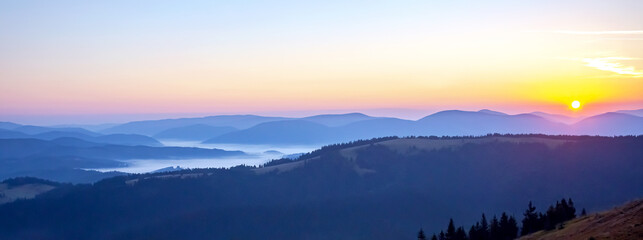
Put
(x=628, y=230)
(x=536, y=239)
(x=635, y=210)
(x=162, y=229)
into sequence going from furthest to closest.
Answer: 1. (x=162, y=229)
2. (x=536, y=239)
3. (x=635, y=210)
4. (x=628, y=230)

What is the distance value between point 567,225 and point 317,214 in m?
145

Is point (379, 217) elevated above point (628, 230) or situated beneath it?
situated beneath

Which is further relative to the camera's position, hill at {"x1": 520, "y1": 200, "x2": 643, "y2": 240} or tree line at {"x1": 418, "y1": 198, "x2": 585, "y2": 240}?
tree line at {"x1": 418, "y1": 198, "x2": 585, "y2": 240}

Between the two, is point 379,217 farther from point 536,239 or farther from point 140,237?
point 536,239

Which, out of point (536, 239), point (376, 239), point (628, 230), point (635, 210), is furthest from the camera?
point (376, 239)

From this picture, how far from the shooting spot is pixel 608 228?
4544 centimetres

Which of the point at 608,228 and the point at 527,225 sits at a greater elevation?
the point at 608,228

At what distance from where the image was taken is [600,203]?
187750 millimetres

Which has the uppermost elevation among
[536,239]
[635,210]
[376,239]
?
[635,210]

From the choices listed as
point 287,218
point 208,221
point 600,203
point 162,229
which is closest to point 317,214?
point 287,218

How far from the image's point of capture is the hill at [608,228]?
135ft

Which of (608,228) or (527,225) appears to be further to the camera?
(527,225)

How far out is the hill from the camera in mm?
41094

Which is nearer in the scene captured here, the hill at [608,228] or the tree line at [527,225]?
the hill at [608,228]
